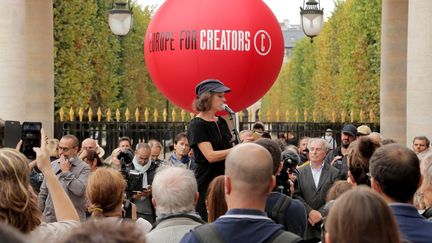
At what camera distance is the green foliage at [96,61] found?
3750 centimetres

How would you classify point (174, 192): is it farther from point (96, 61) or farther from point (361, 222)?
point (96, 61)

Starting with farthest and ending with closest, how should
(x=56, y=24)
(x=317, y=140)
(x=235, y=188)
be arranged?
1. (x=56, y=24)
2. (x=317, y=140)
3. (x=235, y=188)

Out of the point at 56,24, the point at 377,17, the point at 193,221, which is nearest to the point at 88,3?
the point at 56,24

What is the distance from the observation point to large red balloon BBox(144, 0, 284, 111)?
14.0 meters

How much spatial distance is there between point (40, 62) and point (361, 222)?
1846cm

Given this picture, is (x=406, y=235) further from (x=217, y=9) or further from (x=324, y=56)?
(x=324, y=56)

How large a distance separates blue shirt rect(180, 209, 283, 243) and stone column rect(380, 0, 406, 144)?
18195 millimetres

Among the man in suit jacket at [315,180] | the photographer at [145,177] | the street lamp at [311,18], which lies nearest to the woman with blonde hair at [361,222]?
the man in suit jacket at [315,180]

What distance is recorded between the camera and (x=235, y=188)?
5.00m

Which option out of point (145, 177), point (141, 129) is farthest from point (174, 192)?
point (141, 129)

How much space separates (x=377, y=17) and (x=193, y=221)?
36.7m

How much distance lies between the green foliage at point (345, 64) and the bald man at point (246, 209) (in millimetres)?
25463

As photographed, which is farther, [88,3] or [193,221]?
[88,3]

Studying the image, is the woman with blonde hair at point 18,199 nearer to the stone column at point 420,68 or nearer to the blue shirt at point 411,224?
the blue shirt at point 411,224
